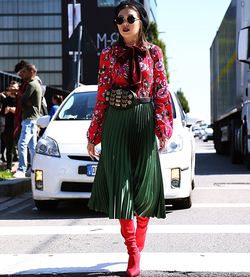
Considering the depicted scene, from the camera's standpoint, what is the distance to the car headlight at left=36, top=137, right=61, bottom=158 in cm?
795

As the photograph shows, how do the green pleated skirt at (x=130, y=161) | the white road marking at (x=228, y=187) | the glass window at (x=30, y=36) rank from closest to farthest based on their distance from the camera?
the green pleated skirt at (x=130, y=161), the white road marking at (x=228, y=187), the glass window at (x=30, y=36)

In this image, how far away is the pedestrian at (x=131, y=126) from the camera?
15.1ft

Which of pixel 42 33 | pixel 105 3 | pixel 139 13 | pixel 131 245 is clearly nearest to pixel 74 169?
pixel 131 245

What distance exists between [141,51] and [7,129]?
8.35 m

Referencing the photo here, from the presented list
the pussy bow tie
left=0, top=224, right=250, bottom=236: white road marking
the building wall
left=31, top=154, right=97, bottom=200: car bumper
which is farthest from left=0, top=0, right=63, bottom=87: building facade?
the pussy bow tie

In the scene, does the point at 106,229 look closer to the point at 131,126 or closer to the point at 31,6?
the point at 131,126

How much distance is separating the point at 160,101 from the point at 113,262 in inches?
48.9

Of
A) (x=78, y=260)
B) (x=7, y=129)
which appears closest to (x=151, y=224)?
(x=78, y=260)

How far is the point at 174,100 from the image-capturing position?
908cm

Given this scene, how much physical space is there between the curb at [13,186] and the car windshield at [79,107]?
1.58 m

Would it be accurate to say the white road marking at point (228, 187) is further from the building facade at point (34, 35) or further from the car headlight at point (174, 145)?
the building facade at point (34, 35)

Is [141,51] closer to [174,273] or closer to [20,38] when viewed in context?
[174,273]

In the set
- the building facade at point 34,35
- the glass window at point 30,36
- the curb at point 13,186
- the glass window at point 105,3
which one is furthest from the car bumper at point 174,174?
the glass window at point 30,36

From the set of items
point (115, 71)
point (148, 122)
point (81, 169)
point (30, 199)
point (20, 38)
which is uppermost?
point (20, 38)
